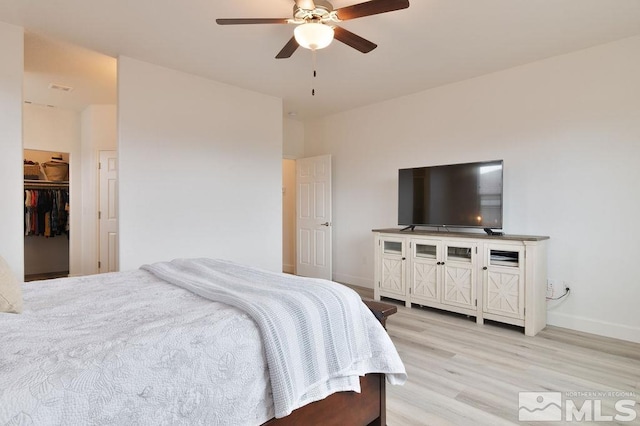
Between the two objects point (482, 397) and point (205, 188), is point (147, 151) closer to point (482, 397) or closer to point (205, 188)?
point (205, 188)

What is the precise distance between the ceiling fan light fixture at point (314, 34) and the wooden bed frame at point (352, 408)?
5.83 feet

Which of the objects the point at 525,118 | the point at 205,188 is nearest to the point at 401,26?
the point at 525,118

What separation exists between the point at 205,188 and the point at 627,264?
4.35 m

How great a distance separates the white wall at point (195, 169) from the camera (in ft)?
11.7

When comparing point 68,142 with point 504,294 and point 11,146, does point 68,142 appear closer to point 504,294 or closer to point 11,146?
point 11,146

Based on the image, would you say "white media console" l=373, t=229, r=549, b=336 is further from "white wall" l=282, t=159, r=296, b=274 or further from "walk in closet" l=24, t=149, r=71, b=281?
"walk in closet" l=24, t=149, r=71, b=281

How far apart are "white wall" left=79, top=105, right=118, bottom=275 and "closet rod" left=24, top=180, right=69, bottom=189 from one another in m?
1.00

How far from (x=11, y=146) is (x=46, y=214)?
3826mm

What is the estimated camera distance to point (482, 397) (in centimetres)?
216

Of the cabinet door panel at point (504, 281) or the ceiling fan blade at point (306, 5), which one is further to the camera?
the cabinet door panel at point (504, 281)

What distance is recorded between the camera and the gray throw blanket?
125cm

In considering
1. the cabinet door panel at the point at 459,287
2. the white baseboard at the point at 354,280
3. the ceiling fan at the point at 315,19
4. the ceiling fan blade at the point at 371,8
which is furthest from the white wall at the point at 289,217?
the ceiling fan blade at the point at 371,8

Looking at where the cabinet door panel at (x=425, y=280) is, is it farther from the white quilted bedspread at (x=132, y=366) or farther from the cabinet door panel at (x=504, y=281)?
the white quilted bedspread at (x=132, y=366)

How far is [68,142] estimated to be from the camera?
18.4 ft
